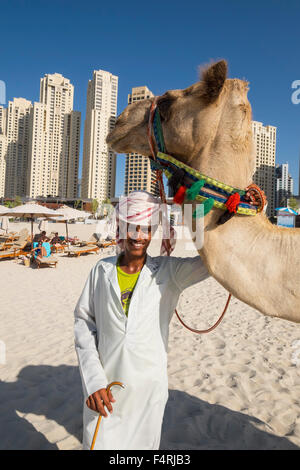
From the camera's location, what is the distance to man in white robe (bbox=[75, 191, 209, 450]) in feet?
5.20

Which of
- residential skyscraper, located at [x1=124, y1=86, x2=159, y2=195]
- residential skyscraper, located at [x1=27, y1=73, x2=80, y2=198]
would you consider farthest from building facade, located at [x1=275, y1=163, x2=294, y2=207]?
residential skyscraper, located at [x1=124, y1=86, x2=159, y2=195]

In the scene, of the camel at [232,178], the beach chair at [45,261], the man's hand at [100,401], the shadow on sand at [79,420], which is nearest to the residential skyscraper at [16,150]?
the beach chair at [45,261]

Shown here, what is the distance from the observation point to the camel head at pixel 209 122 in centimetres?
128

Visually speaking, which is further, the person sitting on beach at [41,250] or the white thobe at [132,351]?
the person sitting on beach at [41,250]

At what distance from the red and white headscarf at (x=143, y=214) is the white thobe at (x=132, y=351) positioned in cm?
17

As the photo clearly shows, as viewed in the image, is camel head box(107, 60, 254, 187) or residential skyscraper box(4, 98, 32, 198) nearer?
camel head box(107, 60, 254, 187)

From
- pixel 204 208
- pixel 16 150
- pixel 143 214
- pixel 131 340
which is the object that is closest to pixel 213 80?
pixel 204 208

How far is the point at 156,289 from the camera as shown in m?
1.69

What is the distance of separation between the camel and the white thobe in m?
0.35

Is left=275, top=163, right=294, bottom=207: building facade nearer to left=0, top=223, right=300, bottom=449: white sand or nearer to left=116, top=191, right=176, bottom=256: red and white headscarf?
left=0, top=223, right=300, bottom=449: white sand

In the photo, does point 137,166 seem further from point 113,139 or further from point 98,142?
point 98,142

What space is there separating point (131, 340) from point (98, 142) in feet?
303

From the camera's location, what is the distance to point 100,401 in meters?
1.49

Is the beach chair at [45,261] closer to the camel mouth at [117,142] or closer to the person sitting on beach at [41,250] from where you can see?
the person sitting on beach at [41,250]
